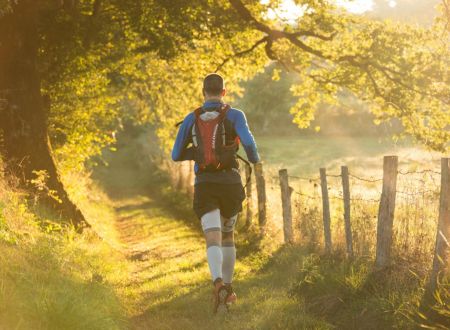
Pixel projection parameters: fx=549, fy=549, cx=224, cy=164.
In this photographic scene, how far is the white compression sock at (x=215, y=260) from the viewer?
6.30m

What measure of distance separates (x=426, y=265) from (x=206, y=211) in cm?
275

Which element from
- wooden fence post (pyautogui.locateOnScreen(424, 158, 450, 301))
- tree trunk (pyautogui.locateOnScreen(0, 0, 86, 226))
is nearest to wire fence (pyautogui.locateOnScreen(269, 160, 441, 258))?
wooden fence post (pyautogui.locateOnScreen(424, 158, 450, 301))

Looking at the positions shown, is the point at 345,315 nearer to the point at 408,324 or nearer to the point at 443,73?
the point at 408,324

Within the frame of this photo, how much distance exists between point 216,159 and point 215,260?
117 cm

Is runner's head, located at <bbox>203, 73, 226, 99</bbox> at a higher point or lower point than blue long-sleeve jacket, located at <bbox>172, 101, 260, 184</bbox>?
higher

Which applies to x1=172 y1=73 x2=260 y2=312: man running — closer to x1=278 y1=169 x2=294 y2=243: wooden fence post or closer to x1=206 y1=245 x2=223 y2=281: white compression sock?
x1=206 y1=245 x2=223 y2=281: white compression sock

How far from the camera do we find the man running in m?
6.35

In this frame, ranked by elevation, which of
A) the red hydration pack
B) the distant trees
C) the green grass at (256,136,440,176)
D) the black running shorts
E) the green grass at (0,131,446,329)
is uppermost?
the distant trees

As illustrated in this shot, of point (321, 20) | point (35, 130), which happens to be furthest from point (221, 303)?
point (321, 20)

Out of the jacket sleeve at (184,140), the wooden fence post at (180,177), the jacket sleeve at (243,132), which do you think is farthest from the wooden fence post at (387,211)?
the wooden fence post at (180,177)

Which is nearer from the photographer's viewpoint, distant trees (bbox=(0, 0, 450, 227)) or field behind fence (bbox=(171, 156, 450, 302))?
field behind fence (bbox=(171, 156, 450, 302))

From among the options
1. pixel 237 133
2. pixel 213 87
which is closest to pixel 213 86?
pixel 213 87

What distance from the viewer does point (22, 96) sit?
Result: 10.8 m

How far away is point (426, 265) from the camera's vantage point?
21.9 feet
